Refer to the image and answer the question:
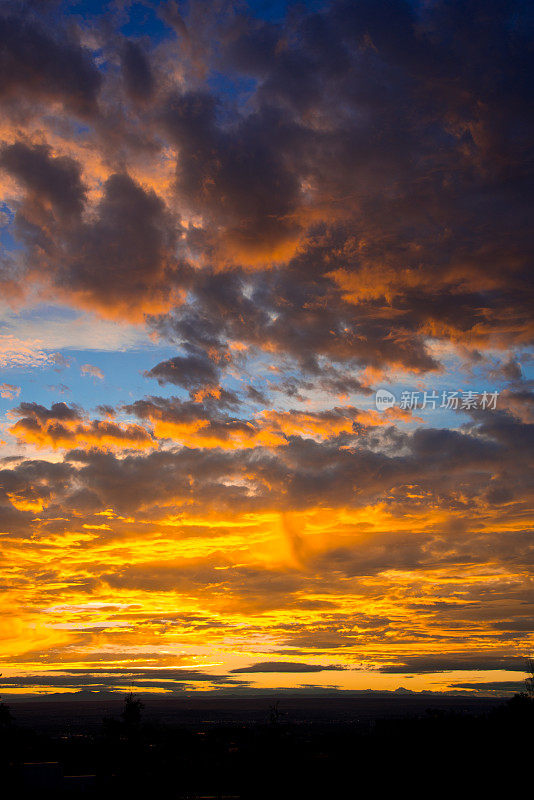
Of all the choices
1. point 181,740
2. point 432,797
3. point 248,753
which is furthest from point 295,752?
point 432,797

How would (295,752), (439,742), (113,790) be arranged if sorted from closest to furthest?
(113,790), (439,742), (295,752)

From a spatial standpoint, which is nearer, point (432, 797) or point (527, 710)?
point (432, 797)

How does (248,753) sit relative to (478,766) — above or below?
below

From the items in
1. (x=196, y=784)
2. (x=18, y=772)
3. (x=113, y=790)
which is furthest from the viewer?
(x=196, y=784)

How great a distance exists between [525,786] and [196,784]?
3337cm

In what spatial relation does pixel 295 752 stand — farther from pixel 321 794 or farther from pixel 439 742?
pixel 321 794

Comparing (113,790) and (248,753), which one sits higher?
(113,790)

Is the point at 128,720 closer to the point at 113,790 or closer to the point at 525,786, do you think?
the point at 113,790

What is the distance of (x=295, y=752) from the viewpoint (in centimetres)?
8906

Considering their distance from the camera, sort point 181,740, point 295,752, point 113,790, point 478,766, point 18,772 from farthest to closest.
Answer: point 181,740 → point 295,752 → point 478,766 → point 113,790 → point 18,772

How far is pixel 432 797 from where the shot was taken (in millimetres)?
53500

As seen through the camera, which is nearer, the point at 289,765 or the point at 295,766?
the point at 295,766

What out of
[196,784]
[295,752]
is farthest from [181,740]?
[196,784]

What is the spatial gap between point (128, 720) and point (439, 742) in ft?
143
